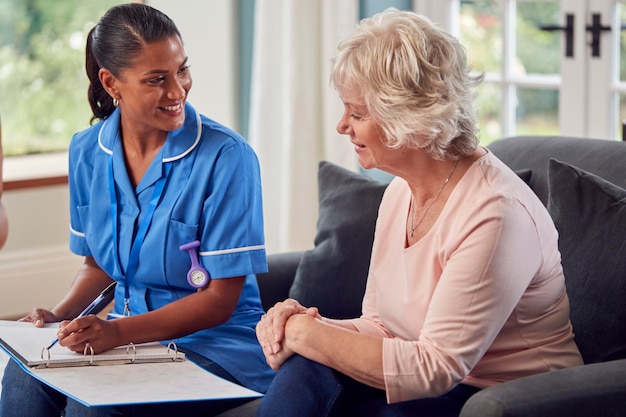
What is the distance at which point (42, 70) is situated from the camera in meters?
4.79

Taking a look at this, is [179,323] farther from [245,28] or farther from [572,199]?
[245,28]

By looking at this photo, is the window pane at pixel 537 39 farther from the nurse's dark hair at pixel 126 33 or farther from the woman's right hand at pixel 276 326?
the woman's right hand at pixel 276 326

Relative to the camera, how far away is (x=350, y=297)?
243cm

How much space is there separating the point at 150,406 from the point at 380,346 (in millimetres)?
476

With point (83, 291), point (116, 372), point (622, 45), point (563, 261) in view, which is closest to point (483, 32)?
point (622, 45)

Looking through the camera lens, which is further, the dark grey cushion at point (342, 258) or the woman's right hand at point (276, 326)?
the dark grey cushion at point (342, 258)

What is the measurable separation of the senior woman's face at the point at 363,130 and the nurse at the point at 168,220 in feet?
1.10

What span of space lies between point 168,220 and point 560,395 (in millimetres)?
927

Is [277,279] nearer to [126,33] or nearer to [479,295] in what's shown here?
[126,33]

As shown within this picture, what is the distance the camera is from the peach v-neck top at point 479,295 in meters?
1.69

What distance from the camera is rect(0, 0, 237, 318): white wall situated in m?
4.37

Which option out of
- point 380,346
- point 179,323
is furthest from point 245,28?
point 380,346

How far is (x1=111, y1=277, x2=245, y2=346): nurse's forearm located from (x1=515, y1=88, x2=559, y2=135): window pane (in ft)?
5.72

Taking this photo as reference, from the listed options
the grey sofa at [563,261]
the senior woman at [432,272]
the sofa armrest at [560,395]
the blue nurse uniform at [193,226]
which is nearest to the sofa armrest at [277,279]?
the grey sofa at [563,261]
